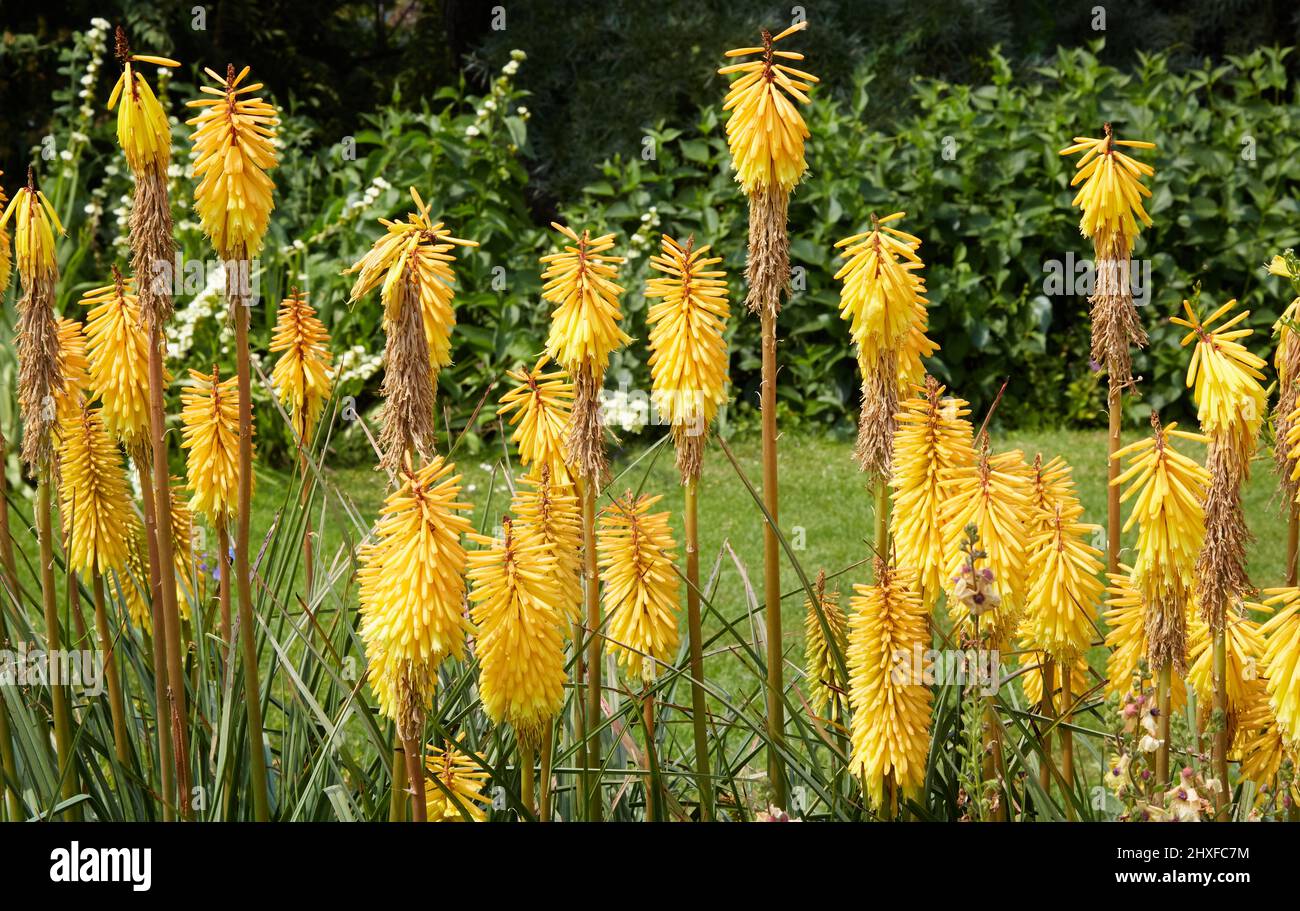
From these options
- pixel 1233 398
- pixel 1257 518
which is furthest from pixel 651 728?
pixel 1257 518

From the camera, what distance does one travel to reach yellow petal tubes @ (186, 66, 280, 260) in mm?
2211

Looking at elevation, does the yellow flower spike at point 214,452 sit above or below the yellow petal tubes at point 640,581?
above

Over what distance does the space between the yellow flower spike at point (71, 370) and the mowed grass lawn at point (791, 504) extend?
3.59 metres

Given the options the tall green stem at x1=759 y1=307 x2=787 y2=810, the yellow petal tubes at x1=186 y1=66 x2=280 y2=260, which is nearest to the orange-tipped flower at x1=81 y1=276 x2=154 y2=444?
the yellow petal tubes at x1=186 y1=66 x2=280 y2=260

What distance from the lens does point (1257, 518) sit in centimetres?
743

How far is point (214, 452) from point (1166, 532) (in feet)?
5.63

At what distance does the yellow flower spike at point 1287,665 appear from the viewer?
2117 mm

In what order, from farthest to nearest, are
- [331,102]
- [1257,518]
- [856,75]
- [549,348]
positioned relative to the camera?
[331,102]
[856,75]
[1257,518]
[549,348]

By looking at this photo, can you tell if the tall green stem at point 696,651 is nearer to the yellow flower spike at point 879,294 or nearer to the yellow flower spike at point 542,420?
the yellow flower spike at point 542,420

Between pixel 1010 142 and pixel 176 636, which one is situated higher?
pixel 1010 142

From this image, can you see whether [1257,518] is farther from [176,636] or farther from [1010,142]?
[176,636]

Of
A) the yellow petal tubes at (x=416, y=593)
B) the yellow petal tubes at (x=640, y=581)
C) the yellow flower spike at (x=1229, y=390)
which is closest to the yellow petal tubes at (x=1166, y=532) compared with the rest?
the yellow flower spike at (x=1229, y=390)

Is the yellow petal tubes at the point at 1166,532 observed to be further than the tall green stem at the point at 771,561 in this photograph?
No
